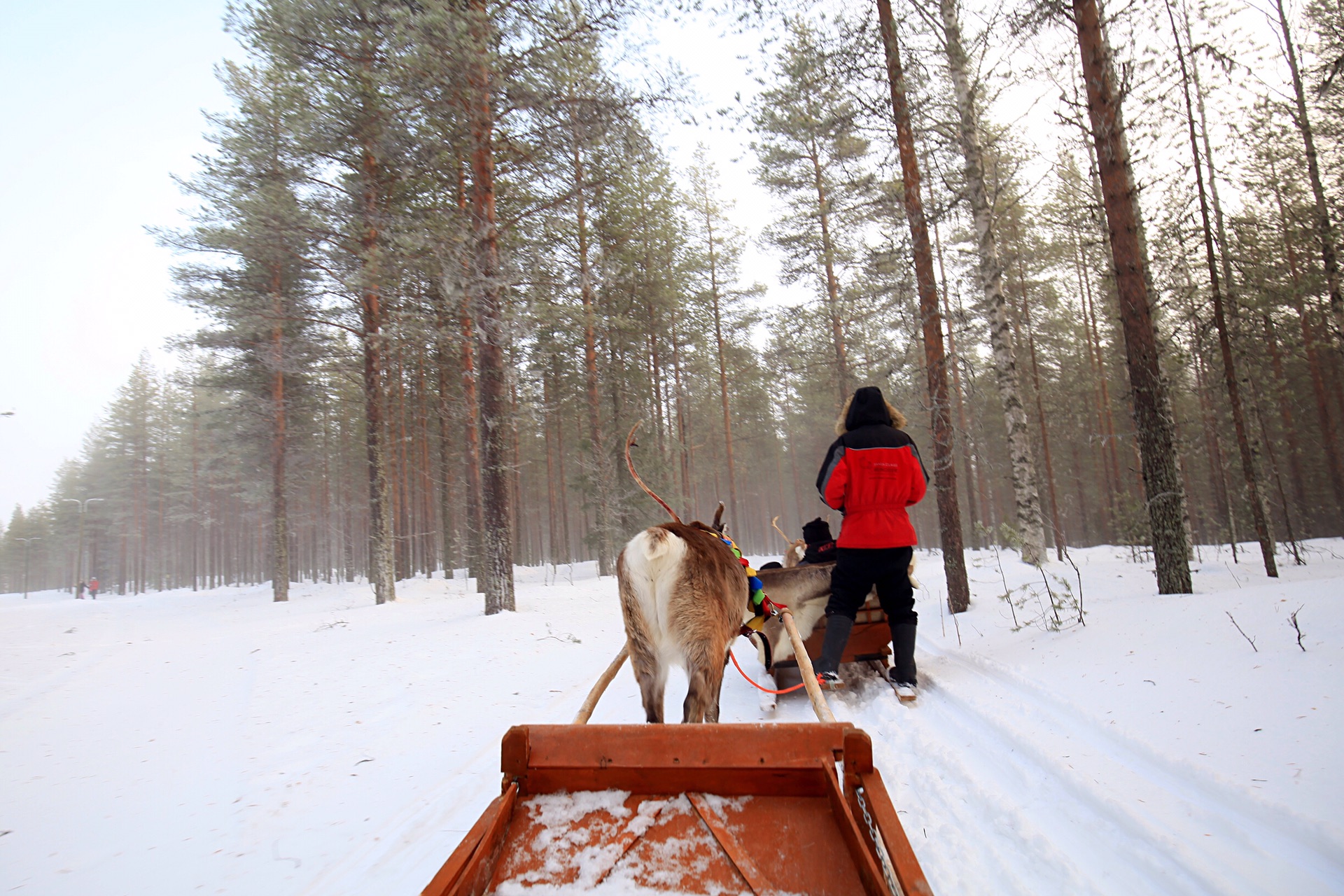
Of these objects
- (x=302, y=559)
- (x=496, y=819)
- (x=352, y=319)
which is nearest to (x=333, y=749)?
(x=496, y=819)

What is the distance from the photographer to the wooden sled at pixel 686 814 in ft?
5.44

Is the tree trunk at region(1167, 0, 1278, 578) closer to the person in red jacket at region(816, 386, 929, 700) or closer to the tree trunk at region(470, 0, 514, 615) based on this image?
the person in red jacket at region(816, 386, 929, 700)

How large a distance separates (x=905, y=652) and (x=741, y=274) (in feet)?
75.4

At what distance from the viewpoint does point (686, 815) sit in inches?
75.7

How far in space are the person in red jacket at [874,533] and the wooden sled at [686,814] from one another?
8.55ft

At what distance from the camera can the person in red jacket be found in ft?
14.5

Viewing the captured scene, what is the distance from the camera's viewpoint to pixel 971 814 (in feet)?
8.70

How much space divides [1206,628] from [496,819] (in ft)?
17.2

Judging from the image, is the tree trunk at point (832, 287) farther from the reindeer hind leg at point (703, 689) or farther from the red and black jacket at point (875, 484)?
the reindeer hind leg at point (703, 689)

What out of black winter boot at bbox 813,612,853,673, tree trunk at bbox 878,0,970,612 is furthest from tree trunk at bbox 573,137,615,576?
black winter boot at bbox 813,612,853,673

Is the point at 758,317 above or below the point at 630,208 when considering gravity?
below

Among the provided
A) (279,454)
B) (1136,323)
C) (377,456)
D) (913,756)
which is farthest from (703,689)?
(279,454)

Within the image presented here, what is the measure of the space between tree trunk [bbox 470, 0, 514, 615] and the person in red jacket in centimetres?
753

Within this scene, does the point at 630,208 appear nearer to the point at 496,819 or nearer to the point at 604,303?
the point at 604,303
